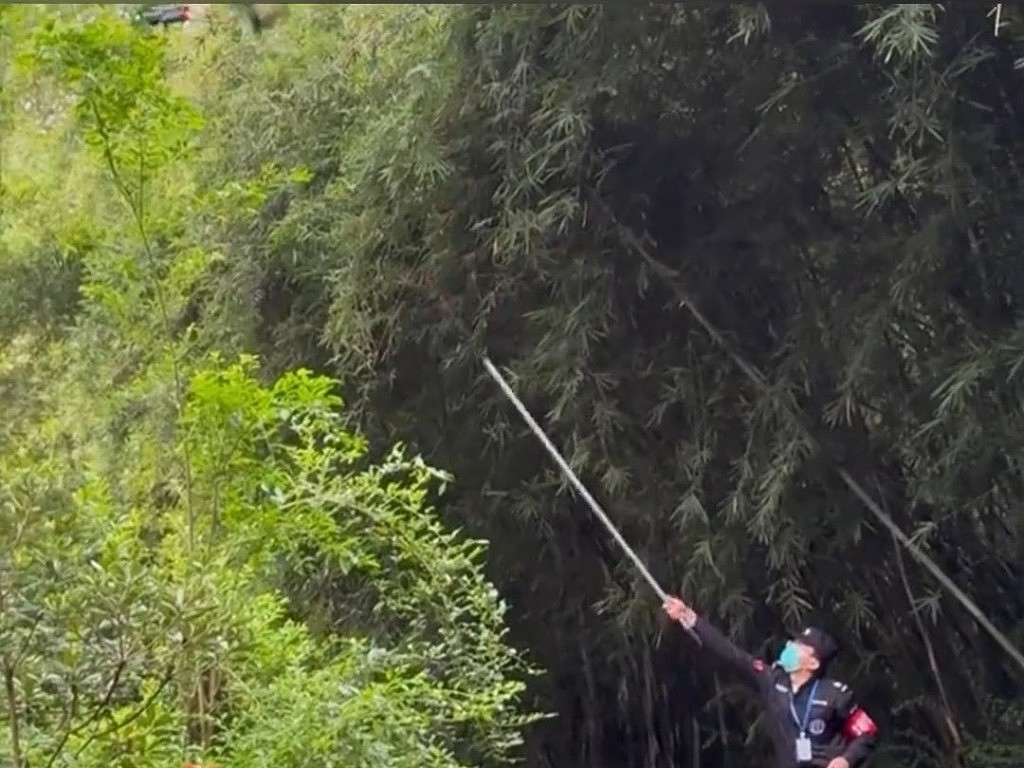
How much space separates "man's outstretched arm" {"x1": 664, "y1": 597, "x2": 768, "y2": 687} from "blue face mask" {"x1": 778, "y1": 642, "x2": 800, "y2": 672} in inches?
4.5

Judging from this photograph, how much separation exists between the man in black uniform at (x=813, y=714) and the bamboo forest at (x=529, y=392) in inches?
1.2

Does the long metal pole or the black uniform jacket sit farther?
the long metal pole

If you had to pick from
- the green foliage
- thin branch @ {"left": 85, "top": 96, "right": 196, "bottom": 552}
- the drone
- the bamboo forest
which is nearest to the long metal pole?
the bamboo forest

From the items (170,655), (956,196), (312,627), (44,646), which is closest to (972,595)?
(956,196)

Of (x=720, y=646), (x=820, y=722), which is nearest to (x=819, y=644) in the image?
(x=820, y=722)

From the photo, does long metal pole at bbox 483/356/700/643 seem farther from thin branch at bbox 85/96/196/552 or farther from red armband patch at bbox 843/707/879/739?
thin branch at bbox 85/96/196/552

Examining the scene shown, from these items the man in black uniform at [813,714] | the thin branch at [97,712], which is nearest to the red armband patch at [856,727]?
the man in black uniform at [813,714]

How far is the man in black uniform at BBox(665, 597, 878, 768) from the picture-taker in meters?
3.80

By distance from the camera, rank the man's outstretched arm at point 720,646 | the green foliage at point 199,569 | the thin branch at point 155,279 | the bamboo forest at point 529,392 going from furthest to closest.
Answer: the man's outstretched arm at point 720,646 < the thin branch at point 155,279 < the bamboo forest at point 529,392 < the green foliage at point 199,569

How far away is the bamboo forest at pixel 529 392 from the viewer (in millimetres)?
3072

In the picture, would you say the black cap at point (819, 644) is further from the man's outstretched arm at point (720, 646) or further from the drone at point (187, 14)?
the drone at point (187, 14)

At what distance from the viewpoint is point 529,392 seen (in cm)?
486

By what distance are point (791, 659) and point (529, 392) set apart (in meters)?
1.34

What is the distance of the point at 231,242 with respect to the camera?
5715mm
